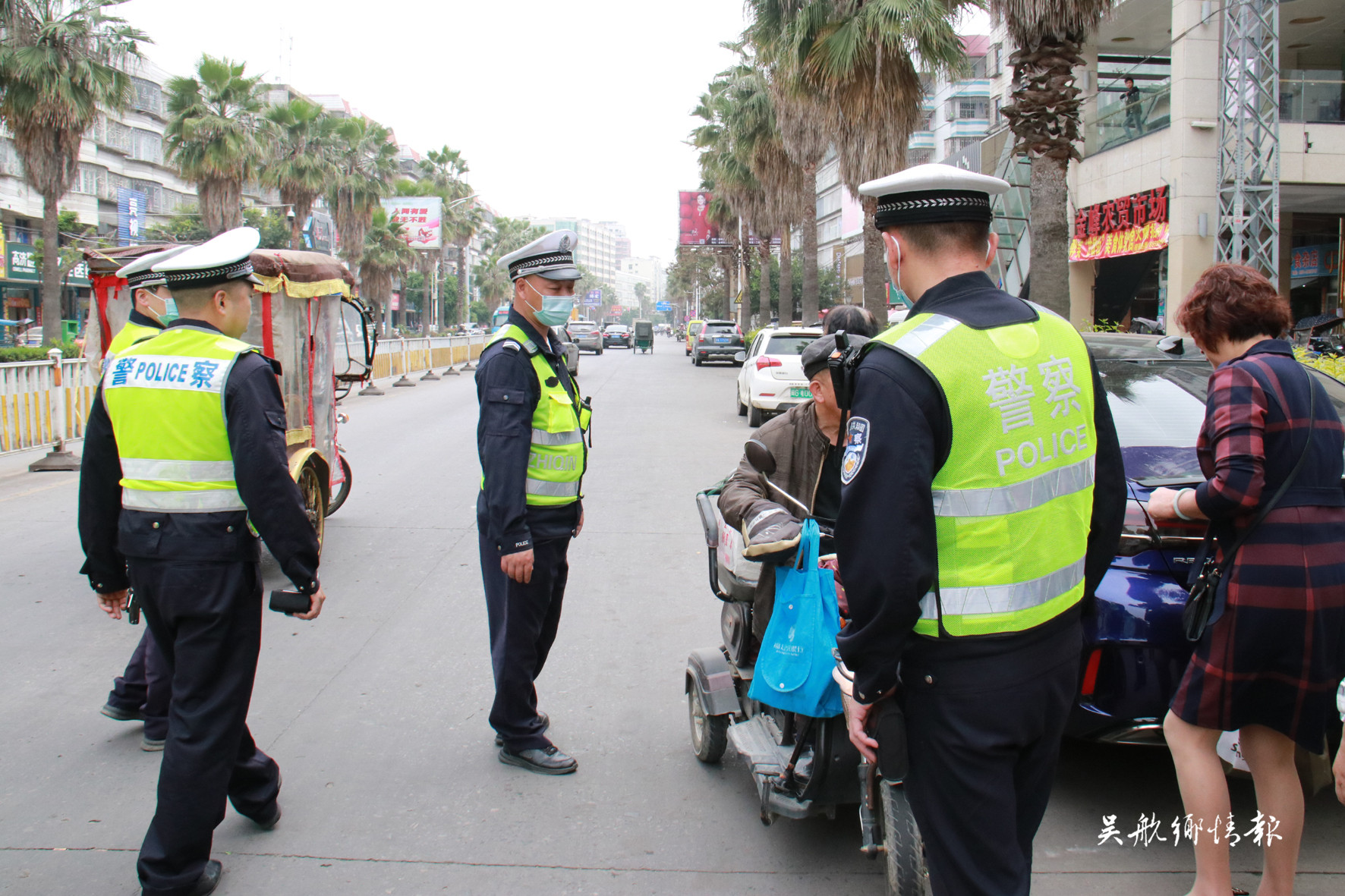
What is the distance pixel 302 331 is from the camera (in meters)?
7.71

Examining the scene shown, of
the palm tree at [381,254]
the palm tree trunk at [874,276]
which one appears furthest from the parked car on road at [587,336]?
the palm tree trunk at [874,276]

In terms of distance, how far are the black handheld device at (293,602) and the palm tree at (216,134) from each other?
99.5 feet

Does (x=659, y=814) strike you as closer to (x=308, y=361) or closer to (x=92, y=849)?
(x=92, y=849)

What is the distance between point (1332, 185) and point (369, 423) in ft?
63.0

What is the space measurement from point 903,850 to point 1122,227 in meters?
23.3

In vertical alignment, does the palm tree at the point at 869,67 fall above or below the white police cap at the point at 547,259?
above

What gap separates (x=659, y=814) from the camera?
11.9ft

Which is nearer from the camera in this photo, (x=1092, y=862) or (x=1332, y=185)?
(x=1092, y=862)

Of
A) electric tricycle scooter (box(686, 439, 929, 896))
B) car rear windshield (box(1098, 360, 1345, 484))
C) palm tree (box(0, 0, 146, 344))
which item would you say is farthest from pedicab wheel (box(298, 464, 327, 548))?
palm tree (box(0, 0, 146, 344))

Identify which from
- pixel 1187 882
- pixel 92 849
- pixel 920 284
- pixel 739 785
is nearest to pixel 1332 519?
pixel 1187 882

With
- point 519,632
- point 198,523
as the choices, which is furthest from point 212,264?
point 519,632

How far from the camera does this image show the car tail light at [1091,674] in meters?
3.28

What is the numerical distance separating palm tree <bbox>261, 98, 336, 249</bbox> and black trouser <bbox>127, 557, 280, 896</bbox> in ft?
113

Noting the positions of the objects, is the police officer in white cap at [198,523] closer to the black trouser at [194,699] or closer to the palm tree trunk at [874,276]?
the black trouser at [194,699]
